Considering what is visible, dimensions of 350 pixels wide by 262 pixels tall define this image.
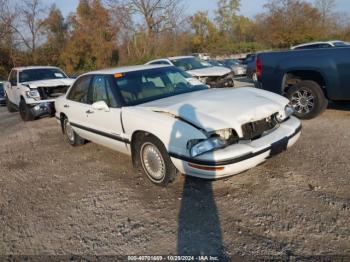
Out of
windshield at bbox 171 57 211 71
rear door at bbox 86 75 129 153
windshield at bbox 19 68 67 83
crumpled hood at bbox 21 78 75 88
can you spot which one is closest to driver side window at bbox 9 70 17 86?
windshield at bbox 19 68 67 83

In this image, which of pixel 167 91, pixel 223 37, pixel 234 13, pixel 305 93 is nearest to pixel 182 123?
pixel 167 91

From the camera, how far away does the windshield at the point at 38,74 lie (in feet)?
33.6

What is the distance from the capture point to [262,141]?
11.8 ft

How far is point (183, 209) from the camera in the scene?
3.55 metres

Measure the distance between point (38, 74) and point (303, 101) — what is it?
8215mm

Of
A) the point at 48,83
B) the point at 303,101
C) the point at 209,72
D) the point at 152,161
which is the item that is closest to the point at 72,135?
the point at 152,161

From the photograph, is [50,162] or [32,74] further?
[32,74]

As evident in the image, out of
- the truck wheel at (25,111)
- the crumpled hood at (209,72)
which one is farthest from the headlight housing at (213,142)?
the truck wheel at (25,111)

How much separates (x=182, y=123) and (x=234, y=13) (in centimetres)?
6372

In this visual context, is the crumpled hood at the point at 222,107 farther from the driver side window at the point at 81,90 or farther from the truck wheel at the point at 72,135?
the truck wheel at the point at 72,135

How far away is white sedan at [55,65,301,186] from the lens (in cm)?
340

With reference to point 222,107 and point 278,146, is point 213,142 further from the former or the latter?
point 278,146

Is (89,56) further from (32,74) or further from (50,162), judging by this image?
(50,162)

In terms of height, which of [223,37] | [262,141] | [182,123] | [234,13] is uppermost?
[234,13]
